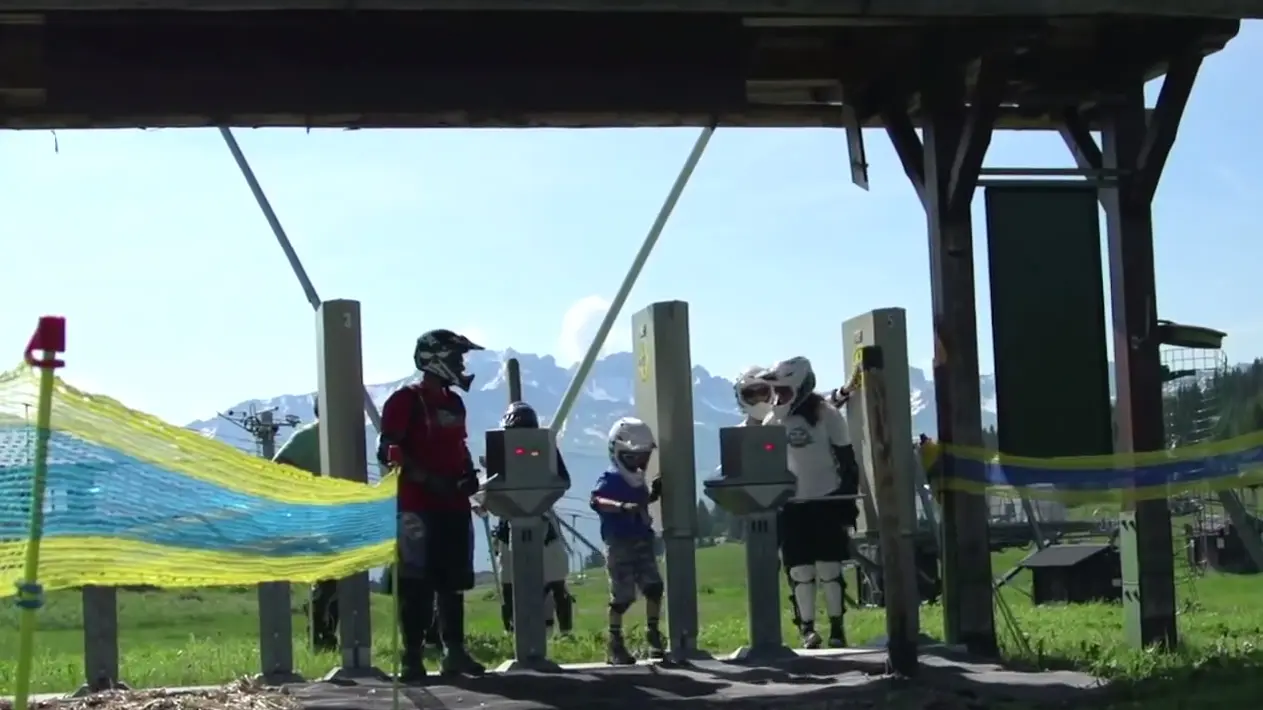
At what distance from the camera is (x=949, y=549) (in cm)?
1036

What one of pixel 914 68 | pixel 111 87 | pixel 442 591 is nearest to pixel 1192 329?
pixel 914 68

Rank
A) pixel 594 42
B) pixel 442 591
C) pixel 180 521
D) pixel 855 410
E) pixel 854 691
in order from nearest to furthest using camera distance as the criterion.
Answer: pixel 180 521 < pixel 854 691 < pixel 442 591 < pixel 594 42 < pixel 855 410

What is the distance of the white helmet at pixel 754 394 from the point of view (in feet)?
37.8

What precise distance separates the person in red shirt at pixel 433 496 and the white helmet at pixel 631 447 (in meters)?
1.13

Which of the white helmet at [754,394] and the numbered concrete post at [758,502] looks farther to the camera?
the white helmet at [754,394]

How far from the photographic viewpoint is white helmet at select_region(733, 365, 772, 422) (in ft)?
37.8

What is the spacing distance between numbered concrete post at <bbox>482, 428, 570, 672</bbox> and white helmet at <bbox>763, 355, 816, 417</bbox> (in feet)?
6.43

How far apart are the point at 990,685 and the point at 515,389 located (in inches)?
360

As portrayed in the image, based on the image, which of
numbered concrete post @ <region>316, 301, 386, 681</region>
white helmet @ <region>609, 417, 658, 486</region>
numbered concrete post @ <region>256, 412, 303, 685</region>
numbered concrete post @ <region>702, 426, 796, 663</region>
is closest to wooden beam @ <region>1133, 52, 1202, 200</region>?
numbered concrete post @ <region>702, 426, 796, 663</region>

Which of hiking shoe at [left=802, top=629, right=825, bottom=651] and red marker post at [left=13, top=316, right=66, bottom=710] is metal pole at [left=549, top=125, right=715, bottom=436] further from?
red marker post at [left=13, top=316, right=66, bottom=710]

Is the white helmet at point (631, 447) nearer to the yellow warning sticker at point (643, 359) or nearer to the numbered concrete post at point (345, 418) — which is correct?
the yellow warning sticker at point (643, 359)

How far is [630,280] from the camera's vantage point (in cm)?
1318

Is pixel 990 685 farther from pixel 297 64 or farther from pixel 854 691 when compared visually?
pixel 297 64

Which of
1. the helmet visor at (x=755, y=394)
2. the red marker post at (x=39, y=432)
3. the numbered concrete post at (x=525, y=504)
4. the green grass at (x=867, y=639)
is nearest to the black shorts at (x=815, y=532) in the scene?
the helmet visor at (x=755, y=394)
